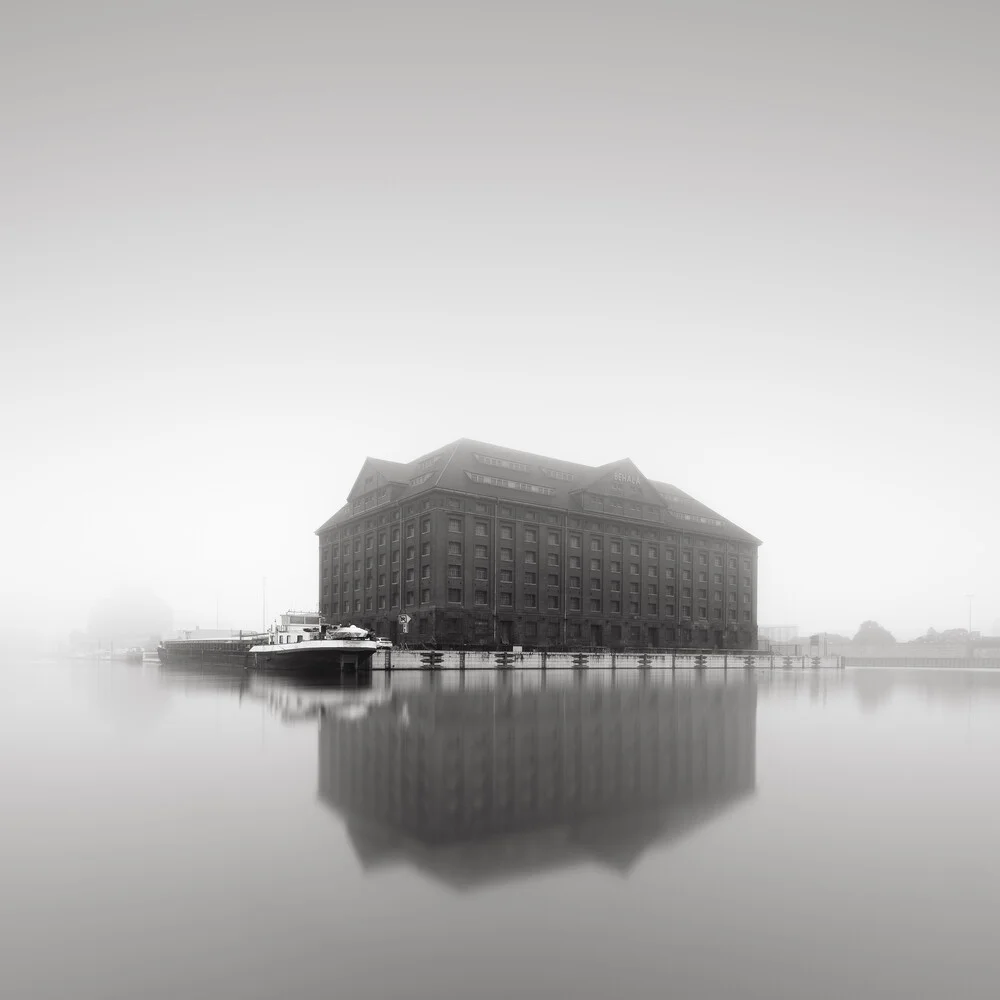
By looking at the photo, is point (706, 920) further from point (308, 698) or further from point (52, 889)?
point (308, 698)

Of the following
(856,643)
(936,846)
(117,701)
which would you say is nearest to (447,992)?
(936,846)

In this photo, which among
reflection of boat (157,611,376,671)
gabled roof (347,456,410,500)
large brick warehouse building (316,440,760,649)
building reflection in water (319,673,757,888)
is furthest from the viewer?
gabled roof (347,456,410,500)

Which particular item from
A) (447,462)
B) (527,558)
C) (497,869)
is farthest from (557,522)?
(497,869)

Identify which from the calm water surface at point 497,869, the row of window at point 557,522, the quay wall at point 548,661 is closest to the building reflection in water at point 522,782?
the calm water surface at point 497,869

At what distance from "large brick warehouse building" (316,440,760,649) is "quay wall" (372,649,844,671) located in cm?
714

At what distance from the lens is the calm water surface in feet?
19.4

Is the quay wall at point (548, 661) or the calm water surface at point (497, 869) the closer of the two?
the calm water surface at point (497, 869)

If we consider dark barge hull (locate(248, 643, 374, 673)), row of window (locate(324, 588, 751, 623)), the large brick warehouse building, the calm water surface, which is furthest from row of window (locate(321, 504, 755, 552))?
the calm water surface

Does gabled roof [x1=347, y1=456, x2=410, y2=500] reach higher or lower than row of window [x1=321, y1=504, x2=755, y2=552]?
higher

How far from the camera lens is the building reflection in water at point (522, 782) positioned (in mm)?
9078

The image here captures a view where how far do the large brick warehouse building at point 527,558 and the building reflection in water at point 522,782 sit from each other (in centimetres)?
4860

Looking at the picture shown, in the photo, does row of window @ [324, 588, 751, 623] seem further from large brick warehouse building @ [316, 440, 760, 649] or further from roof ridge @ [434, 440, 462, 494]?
roof ridge @ [434, 440, 462, 494]

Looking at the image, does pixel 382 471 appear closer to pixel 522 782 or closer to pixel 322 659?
pixel 322 659

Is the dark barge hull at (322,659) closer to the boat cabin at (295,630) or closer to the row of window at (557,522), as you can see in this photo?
the boat cabin at (295,630)
